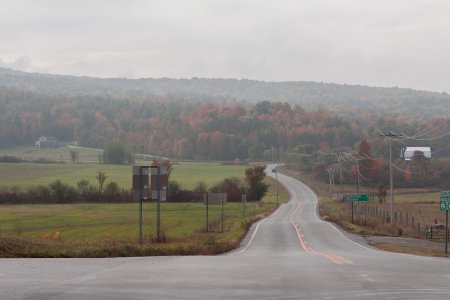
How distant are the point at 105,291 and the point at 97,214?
79464 mm

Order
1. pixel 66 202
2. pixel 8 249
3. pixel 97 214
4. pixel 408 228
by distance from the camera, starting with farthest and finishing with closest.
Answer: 1. pixel 66 202
2. pixel 97 214
3. pixel 408 228
4. pixel 8 249

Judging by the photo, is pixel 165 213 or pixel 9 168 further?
pixel 9 168

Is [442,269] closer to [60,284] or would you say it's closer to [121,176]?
[60,284]

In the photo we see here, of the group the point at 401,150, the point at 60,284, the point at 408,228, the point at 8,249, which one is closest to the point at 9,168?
the point at 401,150

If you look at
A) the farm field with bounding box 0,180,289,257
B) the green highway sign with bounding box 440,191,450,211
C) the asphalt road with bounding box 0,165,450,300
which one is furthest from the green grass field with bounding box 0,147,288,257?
the green highway sign with bounding box 440,191,450,211

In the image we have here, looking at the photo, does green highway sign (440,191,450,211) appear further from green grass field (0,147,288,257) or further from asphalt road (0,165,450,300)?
asphalt road (0,165,450,300)

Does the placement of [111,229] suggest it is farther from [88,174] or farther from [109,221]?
[88,174]

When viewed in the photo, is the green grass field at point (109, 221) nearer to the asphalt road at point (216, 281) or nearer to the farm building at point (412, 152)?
the asphalt road at point (216, 281)

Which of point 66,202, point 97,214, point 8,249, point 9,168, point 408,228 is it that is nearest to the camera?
point 8,249

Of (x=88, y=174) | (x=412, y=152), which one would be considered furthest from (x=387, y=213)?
(x=412, y=152)

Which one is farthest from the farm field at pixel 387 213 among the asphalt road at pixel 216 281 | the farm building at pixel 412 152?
the asphalt road at pixel 216 281

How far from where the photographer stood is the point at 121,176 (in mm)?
147875

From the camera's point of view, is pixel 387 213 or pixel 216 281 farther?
pixel 387 213

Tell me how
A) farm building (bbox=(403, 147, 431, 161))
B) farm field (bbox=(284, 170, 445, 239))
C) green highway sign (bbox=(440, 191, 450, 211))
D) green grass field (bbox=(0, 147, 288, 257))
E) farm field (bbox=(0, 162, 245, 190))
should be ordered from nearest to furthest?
1. green grass field (bbox=(0, 147, 288, 257))
2. green highway sign (bbox=(440, 191, 450, 211))
3. farm field (bbox=(284, 170, 445, 239))
4. farm field (bbox=(0, 162, 245, 190))
5. farm building (bbox=(403, 147, 431, 161))
